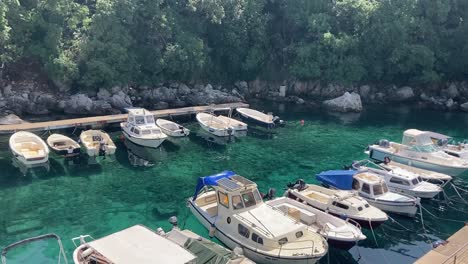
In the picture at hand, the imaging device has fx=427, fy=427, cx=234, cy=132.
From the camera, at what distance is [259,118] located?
5272 centimetres

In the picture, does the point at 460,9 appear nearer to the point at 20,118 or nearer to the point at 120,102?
the point at 120,102

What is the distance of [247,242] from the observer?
23.2 m

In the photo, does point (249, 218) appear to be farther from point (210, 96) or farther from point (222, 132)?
point (210, 96)

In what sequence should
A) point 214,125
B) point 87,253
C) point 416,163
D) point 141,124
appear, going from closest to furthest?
point 87,253, point 416,163, point 141,124, point 214,125

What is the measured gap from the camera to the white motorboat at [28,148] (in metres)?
36.5

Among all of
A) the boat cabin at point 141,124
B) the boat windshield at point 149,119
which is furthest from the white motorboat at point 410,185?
the boat windshield at point 149,119

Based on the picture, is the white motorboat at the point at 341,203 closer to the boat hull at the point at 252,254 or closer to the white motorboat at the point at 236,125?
the boat hull at the point at 252,254

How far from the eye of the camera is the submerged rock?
6119cm

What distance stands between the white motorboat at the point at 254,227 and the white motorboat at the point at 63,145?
16.9 meters

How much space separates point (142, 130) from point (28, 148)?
1049cm

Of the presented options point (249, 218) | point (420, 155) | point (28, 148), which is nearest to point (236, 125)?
point (420, 155)

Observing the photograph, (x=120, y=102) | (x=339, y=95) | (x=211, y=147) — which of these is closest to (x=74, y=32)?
(x=120, y=102)

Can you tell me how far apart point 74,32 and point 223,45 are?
75.2ft

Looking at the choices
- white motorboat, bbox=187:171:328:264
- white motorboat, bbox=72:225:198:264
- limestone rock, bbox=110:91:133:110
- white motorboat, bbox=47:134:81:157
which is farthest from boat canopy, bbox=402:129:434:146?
limestone rock, bbox=110:91:133:110
